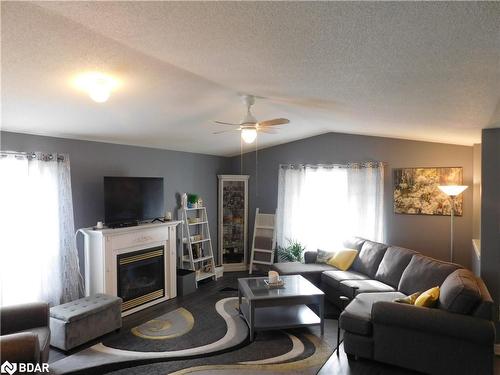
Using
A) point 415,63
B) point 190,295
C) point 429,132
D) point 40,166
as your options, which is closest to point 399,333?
point 415,63

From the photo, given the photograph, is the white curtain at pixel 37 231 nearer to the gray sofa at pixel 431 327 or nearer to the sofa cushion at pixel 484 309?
the gray sofa at pixel 431 327

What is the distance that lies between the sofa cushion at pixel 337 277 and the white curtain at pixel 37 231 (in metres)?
3.36

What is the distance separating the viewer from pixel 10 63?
2.22m

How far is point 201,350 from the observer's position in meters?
3.45

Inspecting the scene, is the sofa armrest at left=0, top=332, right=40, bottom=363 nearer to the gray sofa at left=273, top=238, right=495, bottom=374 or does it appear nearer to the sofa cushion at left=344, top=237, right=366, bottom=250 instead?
the gray sofa at left=273, top=238, right=495, bottom=374

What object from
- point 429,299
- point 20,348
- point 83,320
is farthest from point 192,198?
point 429,299

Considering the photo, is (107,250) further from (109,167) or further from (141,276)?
(109,167)

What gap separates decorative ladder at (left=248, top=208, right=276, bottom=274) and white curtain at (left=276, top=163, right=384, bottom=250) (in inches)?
5.6

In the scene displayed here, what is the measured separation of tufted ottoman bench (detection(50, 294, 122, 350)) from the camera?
3324 mm

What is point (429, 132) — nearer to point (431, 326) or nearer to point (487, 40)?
point (431, 326)

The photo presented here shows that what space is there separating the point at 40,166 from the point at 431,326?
4.29 meters

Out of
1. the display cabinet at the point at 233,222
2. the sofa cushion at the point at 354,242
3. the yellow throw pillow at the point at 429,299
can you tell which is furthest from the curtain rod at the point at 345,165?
the yellow throw pillow at the point at 429,299

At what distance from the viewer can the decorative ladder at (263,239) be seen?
658 centimetres

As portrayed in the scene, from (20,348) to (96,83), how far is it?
200cm
